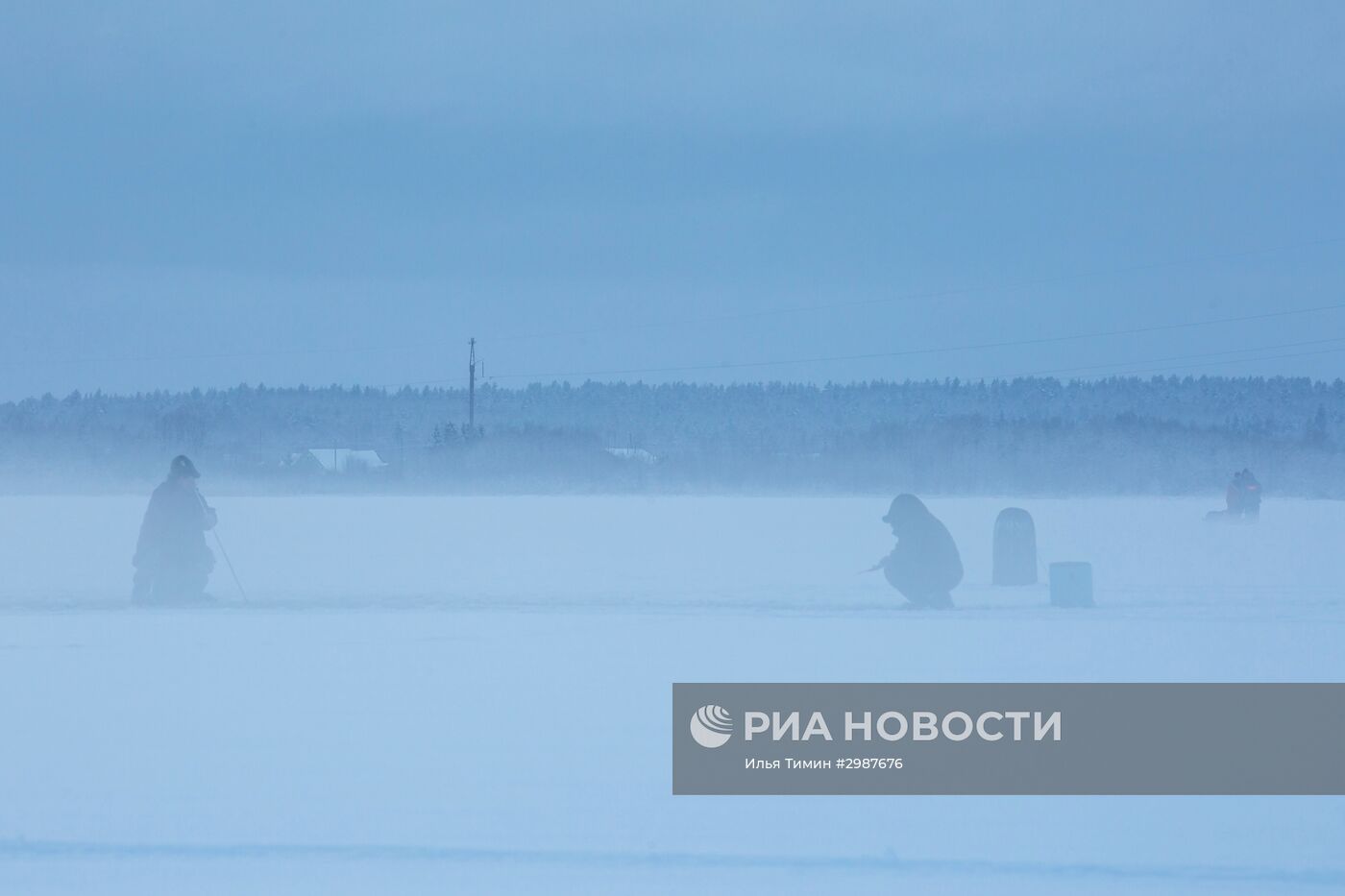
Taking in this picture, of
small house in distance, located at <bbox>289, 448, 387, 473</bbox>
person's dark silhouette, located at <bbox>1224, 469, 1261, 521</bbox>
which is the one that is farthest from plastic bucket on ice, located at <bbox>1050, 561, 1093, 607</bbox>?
small house in distance, located at <bbox>289, 448, 387, 473</bbox>

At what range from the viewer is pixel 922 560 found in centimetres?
1205

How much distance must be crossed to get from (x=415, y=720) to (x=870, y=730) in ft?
8.07

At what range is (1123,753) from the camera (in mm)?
6805

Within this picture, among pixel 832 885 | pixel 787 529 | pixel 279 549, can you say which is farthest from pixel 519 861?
pixel 787 529

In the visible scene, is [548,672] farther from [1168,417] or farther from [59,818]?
[1168,417]

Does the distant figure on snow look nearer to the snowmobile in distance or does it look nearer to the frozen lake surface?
the frozen lake surface

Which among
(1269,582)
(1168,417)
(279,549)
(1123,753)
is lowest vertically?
(1123,753)

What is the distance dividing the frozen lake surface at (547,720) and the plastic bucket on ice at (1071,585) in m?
0.36

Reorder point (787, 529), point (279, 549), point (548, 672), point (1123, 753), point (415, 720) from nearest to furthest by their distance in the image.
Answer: point (1123, 753)
point (415, 720)
point (548, 672)
point (279, 549)
point (787, 529)

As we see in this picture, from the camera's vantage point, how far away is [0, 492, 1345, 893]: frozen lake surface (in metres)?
5.18

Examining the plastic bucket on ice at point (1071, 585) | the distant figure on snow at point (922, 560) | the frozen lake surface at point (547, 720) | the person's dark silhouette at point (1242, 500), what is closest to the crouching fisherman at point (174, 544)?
the frozen lake surface at point (547, 720)

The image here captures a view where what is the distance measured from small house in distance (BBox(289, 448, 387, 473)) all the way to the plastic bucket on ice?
33.2 metres

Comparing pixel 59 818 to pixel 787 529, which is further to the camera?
pixel 787 529

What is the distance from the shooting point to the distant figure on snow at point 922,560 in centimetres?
1199
